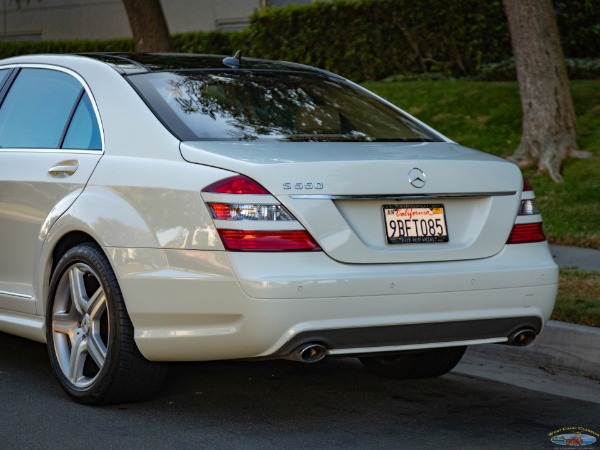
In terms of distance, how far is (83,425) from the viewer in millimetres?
5148

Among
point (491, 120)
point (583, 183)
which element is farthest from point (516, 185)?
point (491, 120)

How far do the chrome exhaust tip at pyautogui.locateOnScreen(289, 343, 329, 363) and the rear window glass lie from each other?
3.25 feet

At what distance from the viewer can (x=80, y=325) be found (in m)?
5.54

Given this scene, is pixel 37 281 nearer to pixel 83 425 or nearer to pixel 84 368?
pixel 84 368

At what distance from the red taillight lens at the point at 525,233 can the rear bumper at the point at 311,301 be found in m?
0.04

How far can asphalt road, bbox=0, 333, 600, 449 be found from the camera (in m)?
4.95

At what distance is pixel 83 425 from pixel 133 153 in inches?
46.7

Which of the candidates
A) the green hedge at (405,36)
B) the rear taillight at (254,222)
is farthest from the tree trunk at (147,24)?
the rear taillight at (254,222)

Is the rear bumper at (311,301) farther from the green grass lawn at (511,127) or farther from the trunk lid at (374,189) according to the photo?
the green grass lawn at (511,127)

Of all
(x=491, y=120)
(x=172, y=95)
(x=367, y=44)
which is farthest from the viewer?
(x=367, y=44)

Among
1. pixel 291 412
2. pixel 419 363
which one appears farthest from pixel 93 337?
pixel 419 363

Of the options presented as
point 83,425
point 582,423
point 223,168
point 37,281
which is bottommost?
point 582,423

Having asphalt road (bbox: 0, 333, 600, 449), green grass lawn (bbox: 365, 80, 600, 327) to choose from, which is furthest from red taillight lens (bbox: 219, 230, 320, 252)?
green grass lawn (bbox: 365, 80, 600, 327)

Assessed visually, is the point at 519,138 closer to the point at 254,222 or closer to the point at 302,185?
the point at 302,185
